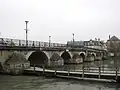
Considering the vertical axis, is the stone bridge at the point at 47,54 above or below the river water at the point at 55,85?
above

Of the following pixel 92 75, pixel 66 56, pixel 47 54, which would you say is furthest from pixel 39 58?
pixel 92 75

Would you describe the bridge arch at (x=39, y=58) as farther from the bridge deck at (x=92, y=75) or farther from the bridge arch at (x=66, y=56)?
the bridge deck at (x=92, y=75)

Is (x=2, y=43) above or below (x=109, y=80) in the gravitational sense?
above

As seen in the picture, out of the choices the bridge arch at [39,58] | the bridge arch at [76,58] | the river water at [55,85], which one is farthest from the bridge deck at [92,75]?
the bridge arch at [76,58]

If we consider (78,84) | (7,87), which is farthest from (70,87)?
(7,87)

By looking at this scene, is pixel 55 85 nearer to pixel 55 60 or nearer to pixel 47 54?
pixel 47 54

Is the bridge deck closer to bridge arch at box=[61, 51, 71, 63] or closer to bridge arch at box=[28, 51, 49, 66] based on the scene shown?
bridge arch at box=[28, 51, 49, 66]

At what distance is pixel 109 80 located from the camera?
74.4 ft

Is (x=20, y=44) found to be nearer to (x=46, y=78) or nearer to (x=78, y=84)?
(x=46, y=78)

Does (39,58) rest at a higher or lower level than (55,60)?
higher

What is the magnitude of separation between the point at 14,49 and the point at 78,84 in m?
13.8

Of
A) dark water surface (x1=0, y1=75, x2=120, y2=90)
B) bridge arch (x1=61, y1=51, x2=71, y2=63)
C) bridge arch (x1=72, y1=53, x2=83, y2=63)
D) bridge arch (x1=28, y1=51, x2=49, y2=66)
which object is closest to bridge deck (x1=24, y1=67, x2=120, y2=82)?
dark water surface (x1=0, y1=75, x2=120, y2=90)

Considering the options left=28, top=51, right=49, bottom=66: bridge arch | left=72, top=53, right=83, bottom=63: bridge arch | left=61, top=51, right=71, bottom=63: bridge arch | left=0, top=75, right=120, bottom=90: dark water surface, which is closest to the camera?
left=0, top=75, right=120, bottom=90: dark water surface

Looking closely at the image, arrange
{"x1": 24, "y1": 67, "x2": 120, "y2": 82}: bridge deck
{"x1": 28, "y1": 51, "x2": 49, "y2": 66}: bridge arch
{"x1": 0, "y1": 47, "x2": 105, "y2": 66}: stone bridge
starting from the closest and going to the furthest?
1. {"x1": 24, "y1": 67, "x2": 120, "y2": 82}: bridge deck
2. {"x1": 0, "y1": 47, "x2": 105, "y2": 66}: stone bridge
3. {"x1": 28, "y1": 51, "x2": 49, "y2": 66}: bridge arch
